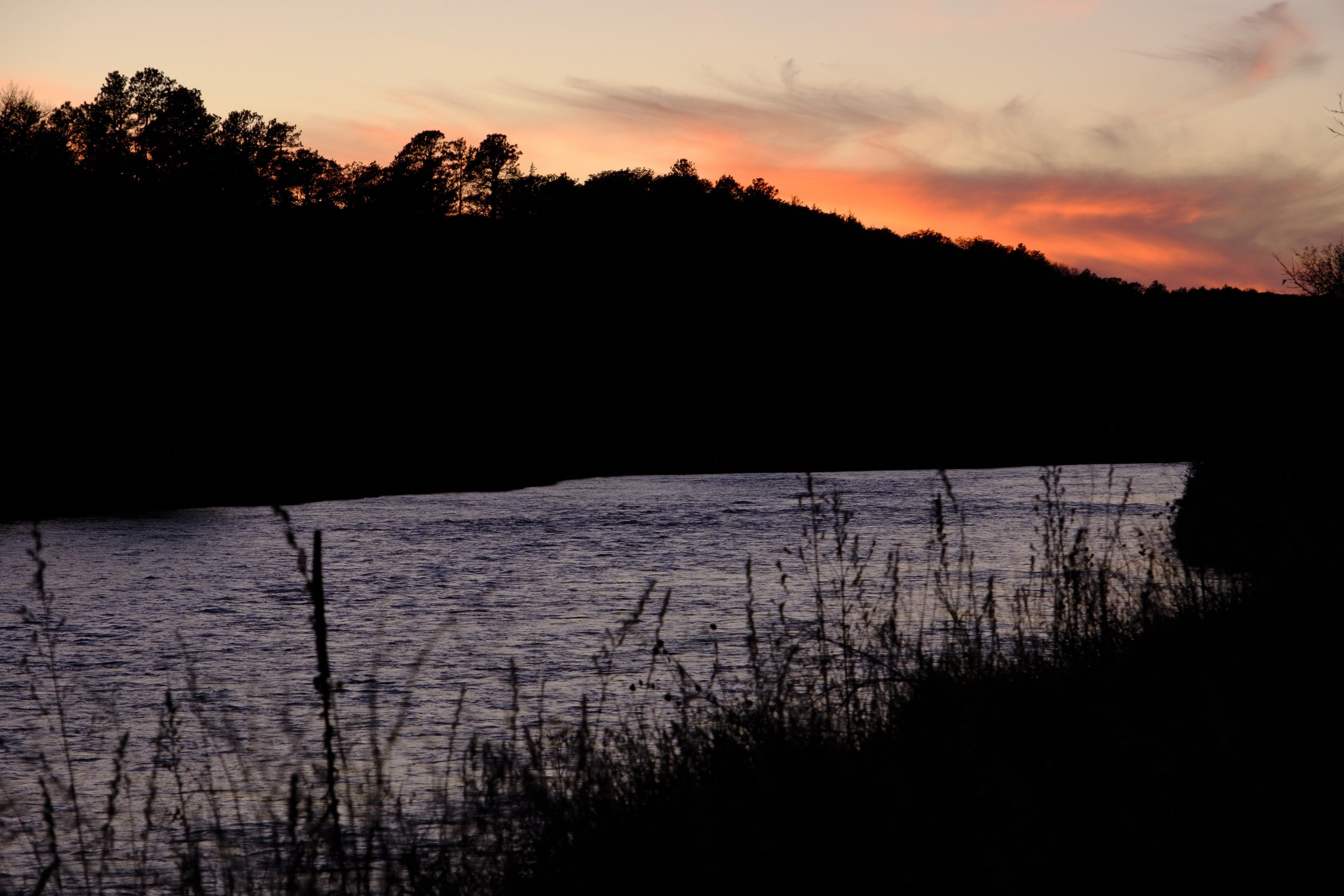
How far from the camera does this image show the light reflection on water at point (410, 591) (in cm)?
1039

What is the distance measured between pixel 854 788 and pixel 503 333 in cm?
7390

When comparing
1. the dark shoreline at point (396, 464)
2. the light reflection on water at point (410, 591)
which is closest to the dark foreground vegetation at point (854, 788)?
the light reflection on water at point (410, 591)

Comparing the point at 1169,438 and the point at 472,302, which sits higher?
the point at 472,302

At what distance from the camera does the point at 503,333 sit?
3039 inches

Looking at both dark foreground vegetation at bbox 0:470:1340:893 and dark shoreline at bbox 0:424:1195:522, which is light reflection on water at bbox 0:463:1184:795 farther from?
dark shoreline at bbox 0:424:1195:522

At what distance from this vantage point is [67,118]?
67125 mm

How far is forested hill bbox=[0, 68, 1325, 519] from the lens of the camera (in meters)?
42.3

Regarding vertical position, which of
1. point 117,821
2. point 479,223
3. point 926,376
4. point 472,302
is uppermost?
point 479,223

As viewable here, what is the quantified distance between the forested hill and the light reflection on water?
331 centimetres

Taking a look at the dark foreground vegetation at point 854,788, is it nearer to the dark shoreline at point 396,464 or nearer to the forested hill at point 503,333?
the forested hill at point 503,333

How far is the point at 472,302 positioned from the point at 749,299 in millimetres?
25999

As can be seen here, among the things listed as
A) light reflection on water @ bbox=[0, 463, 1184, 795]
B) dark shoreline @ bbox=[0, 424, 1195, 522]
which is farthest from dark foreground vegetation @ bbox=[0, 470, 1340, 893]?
dark shoreline @ bbox=[0, 424, 1195, 522]

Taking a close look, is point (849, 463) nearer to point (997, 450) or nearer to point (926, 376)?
point (997, 450)

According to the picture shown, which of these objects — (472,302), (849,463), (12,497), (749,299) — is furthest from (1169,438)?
(12,497)
